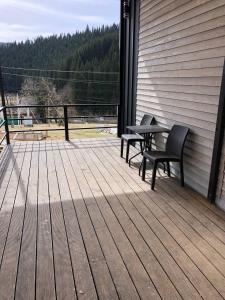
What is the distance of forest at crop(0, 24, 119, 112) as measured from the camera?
2112 centimetres

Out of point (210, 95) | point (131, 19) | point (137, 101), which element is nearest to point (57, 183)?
point (210, 95)

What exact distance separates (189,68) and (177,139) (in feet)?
2.97

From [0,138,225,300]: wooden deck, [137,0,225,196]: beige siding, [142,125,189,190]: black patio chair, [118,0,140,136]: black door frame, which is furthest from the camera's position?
[118,0,140,136]: black door frame

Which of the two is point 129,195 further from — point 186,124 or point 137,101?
point 137,101

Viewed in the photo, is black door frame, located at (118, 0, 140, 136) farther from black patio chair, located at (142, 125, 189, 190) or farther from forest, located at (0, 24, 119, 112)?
forest, located at (0, 24, 119, 112)

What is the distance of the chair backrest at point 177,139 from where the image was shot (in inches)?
123

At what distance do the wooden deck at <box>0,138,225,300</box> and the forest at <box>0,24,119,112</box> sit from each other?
18.1 meters

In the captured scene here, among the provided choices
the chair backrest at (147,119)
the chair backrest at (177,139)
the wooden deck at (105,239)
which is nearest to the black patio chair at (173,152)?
the chair backrest at (177,139)

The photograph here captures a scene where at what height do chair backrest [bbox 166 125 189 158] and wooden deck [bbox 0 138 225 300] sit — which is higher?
chair backrest [bbox 166 125 189 158]

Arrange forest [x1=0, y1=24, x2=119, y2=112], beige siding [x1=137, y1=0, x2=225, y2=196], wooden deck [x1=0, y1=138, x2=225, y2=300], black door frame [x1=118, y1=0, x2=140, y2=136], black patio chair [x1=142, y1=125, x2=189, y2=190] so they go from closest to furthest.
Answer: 1. wooden deck [x1=0, y1=138, x2=225, y2=300]
2. beige siding [x1=137, y1=0, x2=225, y2=196]
3. black patio chair [x1=142, y1=125, x2=189, y2=190]
4. black door frame [x1=118, y1=0, x2=140, y2=136]
5. forest [x1=0, y1=24, x2=119, y2=112]

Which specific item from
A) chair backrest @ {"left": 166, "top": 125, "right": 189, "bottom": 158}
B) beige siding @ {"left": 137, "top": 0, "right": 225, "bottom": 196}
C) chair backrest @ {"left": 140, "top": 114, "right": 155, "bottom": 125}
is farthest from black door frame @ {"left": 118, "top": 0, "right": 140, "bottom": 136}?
chair backrest @ {"left": 166, "top": 125, "right": 189, "bottom": 158}

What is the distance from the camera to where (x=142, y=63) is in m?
4.54

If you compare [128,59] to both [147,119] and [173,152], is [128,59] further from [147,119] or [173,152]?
[173,152]

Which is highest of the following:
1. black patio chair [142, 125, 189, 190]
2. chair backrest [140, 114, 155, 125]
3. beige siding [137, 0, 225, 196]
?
beige siding [137, 0, 225, 196]
